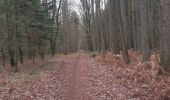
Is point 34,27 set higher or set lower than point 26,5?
lower

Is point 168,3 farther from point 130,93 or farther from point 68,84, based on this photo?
point 68,84

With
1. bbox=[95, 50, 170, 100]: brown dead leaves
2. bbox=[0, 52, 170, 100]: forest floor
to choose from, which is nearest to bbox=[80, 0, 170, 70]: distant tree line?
bbox=[95, 50, 170, 100]: brown dead leaves

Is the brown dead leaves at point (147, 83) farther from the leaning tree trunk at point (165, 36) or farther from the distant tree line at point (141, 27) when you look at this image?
the distant tree line at point (141, 27)

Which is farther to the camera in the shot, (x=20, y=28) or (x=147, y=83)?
(x=20, y=28)

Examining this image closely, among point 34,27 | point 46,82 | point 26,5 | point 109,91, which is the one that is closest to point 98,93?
point 109,91

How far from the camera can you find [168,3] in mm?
11367

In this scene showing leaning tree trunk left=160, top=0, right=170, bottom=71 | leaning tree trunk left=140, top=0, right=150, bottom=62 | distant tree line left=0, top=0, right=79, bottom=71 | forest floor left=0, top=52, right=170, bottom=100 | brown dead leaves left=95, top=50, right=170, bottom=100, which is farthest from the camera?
distant tree line left=0, top=0, right=79, bottom=71

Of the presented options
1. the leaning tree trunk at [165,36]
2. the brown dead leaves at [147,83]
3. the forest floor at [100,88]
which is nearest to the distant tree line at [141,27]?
the leaning tree trunk at [165,36]

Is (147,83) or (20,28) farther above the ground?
(20,28)

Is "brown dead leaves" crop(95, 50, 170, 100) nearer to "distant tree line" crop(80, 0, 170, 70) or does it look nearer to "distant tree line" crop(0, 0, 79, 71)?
"distant tree line" crop(80, 0, 170, 70)

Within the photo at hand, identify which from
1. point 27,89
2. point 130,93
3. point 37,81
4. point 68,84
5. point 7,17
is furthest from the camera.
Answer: point 7,17

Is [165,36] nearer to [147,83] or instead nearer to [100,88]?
[147,83]

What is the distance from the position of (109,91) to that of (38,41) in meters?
20.4

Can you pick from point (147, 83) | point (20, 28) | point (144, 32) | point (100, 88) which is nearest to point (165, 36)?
point (147, 83)
